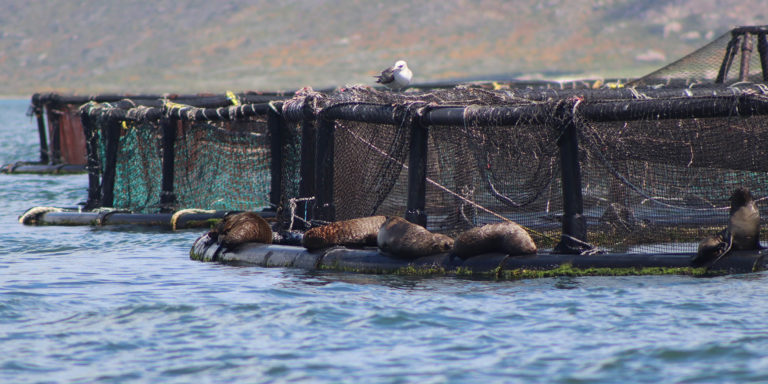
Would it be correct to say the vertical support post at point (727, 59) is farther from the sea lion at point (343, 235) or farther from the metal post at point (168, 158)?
the metal post at point (168, 158)

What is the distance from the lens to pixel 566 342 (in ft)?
25.8

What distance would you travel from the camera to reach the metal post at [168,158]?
53.7 ft

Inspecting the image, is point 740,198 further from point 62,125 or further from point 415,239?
point 62,125

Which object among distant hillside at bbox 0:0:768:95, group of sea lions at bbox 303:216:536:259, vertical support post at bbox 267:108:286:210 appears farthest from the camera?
distant hillside at bbox 0:0:768:95

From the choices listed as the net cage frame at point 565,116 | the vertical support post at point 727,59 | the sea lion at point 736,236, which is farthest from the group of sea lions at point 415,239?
the vertical support post at point 727,59

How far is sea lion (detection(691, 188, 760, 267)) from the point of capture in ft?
32.2

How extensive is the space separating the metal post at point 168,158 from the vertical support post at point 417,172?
5.97 meters

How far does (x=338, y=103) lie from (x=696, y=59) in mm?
8630

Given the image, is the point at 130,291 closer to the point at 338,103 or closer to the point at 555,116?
the point at 338,103

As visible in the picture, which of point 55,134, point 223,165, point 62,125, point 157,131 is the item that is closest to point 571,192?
point 223,165

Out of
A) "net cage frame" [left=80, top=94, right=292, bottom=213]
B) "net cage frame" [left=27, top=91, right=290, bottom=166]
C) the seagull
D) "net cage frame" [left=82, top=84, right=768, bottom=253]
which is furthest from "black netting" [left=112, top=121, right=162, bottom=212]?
"net cage frame" [left=27, top=91, right=290, bottom=166]

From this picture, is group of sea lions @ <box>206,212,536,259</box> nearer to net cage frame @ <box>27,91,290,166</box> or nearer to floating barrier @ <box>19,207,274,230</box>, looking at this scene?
floating barrier @ <box>19,207,274,230</box>

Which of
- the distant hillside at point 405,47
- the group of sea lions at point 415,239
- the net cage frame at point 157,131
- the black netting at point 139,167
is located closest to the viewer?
the group of sea lions at point 415,239

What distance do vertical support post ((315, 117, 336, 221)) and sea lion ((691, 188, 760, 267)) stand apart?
429 centimetres
